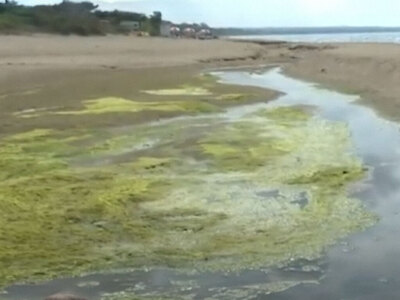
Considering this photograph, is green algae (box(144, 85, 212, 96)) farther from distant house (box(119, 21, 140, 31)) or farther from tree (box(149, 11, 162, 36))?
tree (box(149, 11, 162, 36))

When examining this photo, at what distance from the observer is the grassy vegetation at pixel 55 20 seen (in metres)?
58.1

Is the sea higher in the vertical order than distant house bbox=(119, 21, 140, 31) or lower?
lower

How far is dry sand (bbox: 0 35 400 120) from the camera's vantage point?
83.7 ft

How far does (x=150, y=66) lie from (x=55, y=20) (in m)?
25.2

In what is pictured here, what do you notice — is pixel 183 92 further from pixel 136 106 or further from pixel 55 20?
pixel 55 20

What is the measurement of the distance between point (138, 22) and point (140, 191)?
81.6 m

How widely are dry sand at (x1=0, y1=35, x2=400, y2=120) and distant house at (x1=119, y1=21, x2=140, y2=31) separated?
1050 inches

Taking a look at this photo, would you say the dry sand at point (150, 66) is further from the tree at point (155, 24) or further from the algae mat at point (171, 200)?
the tree at point (155, 24)

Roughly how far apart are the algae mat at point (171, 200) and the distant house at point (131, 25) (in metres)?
70.0

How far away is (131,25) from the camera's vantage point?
283 ft

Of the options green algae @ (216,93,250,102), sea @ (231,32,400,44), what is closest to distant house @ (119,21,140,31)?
sea @ (231,32,400,44)

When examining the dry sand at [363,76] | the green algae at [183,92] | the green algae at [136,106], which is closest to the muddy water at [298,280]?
the dry sand at [363,76]

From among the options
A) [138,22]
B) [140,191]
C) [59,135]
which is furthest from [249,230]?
[138,22]

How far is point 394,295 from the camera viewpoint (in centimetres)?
649
